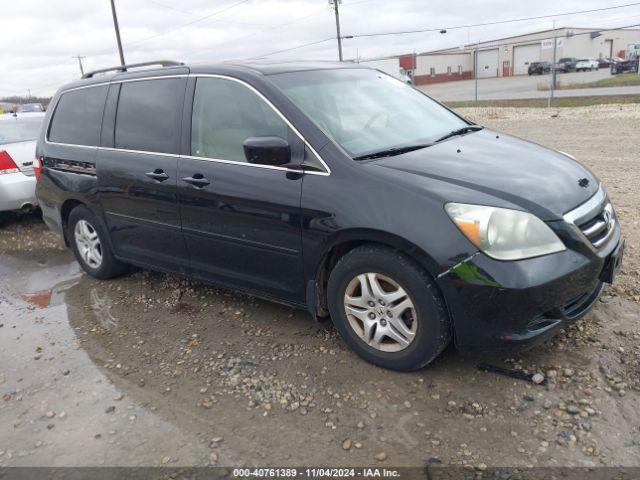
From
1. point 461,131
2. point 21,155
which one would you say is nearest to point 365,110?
point 461,131

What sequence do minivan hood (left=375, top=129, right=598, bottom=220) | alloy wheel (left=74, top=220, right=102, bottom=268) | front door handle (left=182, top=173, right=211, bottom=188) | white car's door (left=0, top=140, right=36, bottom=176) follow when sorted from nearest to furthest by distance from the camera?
1. minivan hood (left=375, top=129, right=598, bottom=220)
2. front door handle (left=182, top=173, right=211, bottom=188)
3. alloy wheel (left=74, top=220, right=102, bottom=268)
4. white car's door (left=0, top=140, right=36, bottom=176)

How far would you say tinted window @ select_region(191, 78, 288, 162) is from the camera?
11.6ft

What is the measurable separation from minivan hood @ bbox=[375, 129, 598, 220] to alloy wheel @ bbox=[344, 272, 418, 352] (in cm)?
62

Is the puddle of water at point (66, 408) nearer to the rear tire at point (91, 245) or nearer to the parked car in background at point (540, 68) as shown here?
the rear tire at point (91, 245)

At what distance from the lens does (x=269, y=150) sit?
321 centimetres

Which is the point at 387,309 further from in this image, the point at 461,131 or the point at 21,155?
the point at 21,155

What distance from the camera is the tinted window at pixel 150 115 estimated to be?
401 cm

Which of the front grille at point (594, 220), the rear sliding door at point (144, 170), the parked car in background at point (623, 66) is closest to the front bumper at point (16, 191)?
the rear sliding door at point (144, 170)

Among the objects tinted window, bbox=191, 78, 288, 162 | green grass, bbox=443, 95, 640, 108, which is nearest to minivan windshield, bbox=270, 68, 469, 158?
tinted window, bbox=191, 78, 288, 162

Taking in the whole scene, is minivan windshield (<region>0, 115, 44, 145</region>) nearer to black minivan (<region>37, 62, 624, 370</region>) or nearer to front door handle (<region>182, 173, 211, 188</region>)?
black minivan (<region>37, 62, 624, 370</region>)

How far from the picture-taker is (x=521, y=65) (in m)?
59.6

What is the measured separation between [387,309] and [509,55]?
209 feet

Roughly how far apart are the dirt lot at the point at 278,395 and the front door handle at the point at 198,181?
1.08 m

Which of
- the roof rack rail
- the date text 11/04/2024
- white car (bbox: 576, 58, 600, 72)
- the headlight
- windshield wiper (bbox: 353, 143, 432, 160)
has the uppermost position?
the roof rack rail
